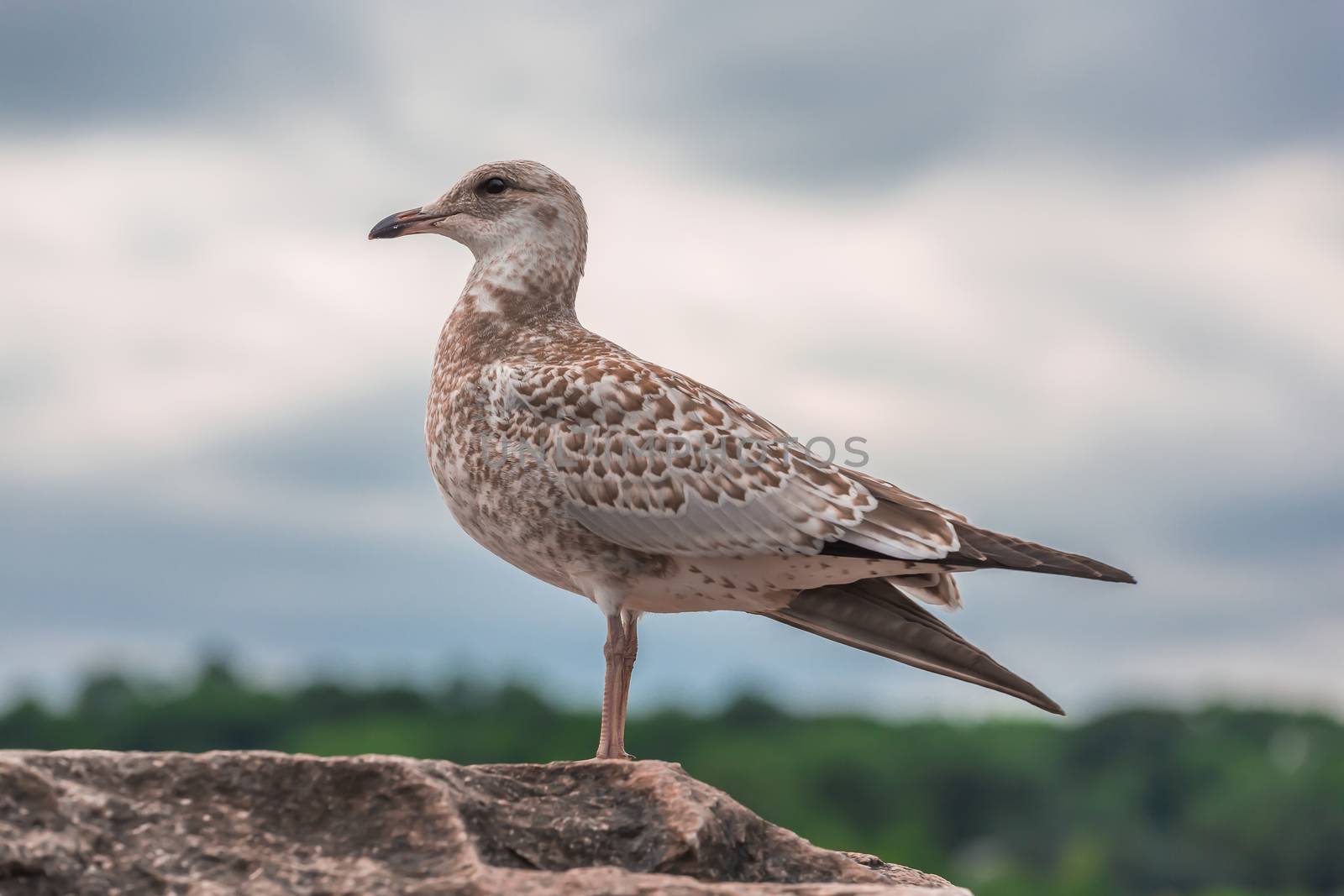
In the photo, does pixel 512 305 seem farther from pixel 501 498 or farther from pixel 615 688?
pixel 615 688

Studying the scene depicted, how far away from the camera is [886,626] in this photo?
36.0ft

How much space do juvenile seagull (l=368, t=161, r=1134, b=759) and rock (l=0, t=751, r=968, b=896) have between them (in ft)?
5.68

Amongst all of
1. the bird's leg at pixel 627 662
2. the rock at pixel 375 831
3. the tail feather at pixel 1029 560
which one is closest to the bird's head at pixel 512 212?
the bird's leg at pixel 627 662

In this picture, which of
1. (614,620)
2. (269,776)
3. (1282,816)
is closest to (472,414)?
(614,620)

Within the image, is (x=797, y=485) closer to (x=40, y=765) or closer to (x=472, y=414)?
(x=472, y=414)

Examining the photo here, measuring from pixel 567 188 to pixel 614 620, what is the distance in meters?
3.70

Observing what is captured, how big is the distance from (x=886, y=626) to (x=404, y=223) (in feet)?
16.2

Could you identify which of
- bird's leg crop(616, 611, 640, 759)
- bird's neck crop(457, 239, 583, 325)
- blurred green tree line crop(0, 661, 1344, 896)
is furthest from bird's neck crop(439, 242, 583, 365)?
blurred green tree line crop(0, 661, 1344, 896)

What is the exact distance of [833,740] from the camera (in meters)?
104

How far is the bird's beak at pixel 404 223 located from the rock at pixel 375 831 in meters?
5.23

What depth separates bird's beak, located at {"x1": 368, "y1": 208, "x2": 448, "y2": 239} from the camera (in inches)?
484

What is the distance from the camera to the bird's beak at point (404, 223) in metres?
12.3

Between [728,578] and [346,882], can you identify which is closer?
[346,882]

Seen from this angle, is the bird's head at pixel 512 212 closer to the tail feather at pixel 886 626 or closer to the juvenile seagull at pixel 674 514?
the juvenile seagull at pixel 674 514
